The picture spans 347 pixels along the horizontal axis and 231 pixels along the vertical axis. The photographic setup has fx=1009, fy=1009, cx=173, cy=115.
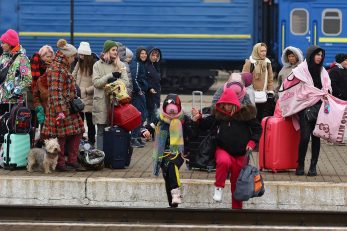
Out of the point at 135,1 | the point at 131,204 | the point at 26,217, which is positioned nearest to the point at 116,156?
the point at 131,204

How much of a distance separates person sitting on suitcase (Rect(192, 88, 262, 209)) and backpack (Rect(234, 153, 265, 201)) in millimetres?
156

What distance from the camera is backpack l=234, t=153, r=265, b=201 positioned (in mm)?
10352

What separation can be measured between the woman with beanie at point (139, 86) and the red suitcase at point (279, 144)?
3315 mm

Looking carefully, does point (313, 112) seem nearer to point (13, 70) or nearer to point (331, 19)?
point (13, 70)

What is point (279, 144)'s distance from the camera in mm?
12258

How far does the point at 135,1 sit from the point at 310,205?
17720mm

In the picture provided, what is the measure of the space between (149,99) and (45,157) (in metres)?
4.40

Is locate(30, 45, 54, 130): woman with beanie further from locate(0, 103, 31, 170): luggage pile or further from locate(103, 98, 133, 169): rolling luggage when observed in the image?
locate(103, 98, 133, 169): rolling luggage

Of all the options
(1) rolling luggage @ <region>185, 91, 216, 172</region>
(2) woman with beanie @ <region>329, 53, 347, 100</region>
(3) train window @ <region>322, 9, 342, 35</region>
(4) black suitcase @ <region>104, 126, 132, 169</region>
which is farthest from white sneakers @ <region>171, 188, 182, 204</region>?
(3) train window @ <region>322, 9, 342, 35</region>

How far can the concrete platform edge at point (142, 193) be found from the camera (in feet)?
36.7

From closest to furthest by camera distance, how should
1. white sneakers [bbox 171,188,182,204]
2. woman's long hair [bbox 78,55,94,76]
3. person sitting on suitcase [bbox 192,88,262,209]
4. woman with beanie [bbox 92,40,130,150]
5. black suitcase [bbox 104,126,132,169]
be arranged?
person sitting on suitcase [bbox 192,88,262,209], white sneakers [bbox 171,188,182,204], black suitcase [bbox 104,126,132,169], woman with beanie [bbox 92,40,130,150], woman's long hair [bbox 78,55,94,76]

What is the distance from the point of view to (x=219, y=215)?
34.4 ft

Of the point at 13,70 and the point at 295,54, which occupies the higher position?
the point at 295,54

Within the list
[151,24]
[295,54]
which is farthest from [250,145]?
[151,24]
